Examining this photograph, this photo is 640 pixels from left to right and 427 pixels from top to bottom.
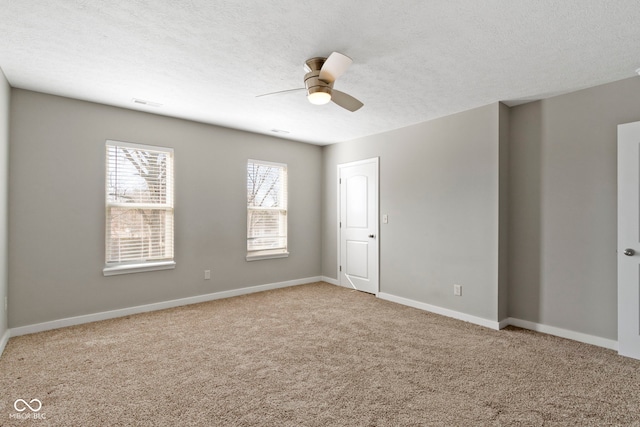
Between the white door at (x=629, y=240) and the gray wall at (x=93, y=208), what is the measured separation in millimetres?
4284

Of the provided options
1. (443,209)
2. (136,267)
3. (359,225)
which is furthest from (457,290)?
(136,267)

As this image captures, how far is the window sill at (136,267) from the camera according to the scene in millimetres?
3771

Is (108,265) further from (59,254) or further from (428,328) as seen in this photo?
(428,328)

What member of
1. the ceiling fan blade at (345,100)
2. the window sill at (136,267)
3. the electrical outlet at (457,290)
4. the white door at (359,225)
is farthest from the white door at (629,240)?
the window sill at (136,267)

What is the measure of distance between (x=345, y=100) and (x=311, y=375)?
224cm

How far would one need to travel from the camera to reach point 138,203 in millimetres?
4008

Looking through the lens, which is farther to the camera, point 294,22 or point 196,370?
point 196,370

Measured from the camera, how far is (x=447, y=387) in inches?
90.8

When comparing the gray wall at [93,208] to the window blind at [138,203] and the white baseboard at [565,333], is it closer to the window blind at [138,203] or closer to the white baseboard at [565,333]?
the window blind at [138,203]

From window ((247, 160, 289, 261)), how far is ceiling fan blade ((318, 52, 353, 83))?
2.84 m

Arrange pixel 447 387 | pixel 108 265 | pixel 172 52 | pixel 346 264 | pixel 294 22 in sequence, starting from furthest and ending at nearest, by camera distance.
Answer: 1. pixel 346 264
2. pixel 108 265
3. pixel 172 52
4. pixel 447 387
5. pixel 294 22

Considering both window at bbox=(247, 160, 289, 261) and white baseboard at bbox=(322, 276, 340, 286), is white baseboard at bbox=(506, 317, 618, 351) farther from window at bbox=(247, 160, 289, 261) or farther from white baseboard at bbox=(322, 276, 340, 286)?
window at bbox=(247, 160, 289, 261)

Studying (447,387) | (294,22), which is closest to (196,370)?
(447,387)

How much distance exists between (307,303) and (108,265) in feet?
8.23
